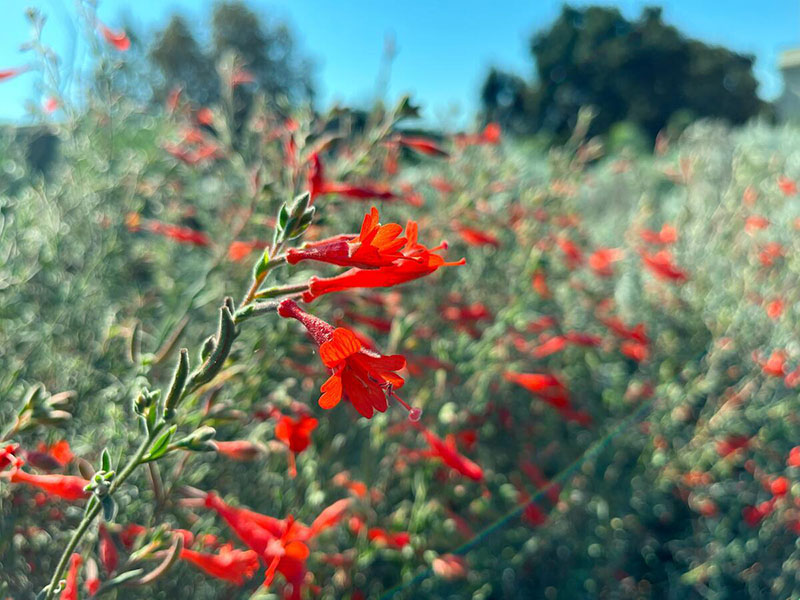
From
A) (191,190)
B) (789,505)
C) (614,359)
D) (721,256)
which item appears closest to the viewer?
(789,505)

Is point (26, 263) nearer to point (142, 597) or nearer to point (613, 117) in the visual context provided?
point (142, 597)

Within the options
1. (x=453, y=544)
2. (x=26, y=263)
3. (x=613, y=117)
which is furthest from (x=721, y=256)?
(x=613, y=117)

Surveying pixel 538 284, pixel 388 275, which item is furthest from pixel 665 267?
pixel 388 275

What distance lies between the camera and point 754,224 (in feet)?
14.5

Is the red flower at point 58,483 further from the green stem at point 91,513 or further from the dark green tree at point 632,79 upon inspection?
the dark green tree at point 632,79

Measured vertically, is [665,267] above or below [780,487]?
above

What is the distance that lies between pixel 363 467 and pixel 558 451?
58.6 inches

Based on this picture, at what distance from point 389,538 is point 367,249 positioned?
1.57m

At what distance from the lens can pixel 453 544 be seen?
274 centimetres

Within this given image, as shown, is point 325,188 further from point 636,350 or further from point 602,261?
point 602,261

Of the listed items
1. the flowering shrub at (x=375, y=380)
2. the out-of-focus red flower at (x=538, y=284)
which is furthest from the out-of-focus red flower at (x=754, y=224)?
the out-of-focus red flower at (x=538, y=284)

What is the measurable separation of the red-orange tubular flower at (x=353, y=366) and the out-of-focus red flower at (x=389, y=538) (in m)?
1.41

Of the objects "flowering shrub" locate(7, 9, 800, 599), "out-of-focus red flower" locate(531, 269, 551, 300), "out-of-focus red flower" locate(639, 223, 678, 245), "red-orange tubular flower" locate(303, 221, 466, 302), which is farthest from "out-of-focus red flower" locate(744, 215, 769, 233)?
"red-orange tubular flower" locate(303, 221, 466, 302)

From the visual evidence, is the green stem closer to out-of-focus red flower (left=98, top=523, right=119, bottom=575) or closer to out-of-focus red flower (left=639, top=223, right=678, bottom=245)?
out-of-focus red flower (left=98, top=523, right=119, bottom=575)
